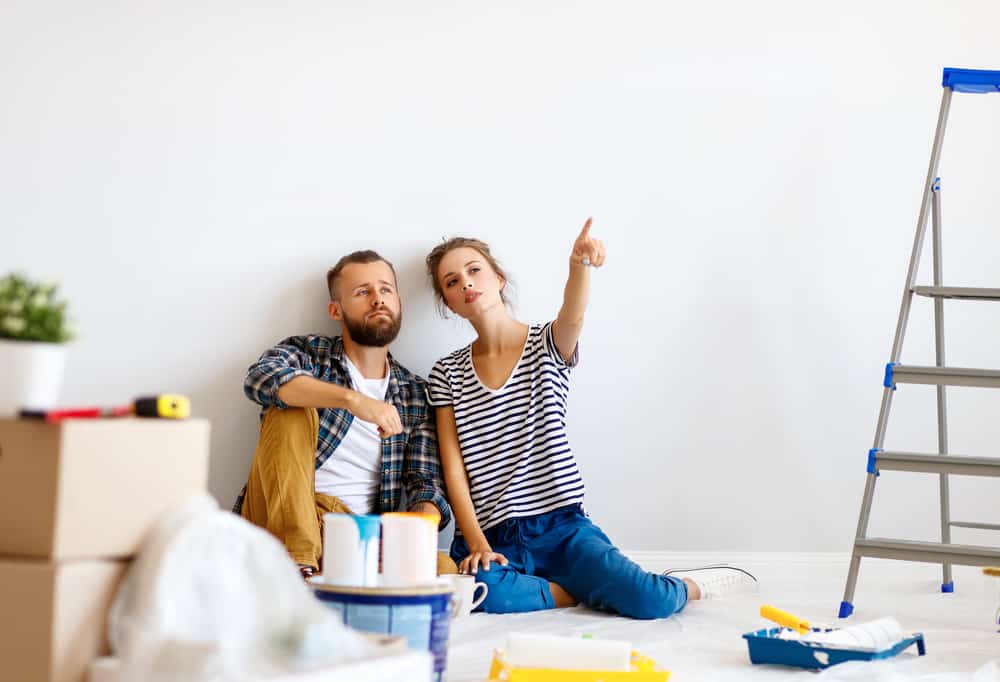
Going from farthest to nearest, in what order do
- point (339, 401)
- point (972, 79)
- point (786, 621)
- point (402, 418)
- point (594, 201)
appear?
1. point (594, 201)
2. point (402, 418)
3. point (972, 79)
4. point (339, 401)
5. point (786, 621)

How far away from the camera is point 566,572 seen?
2066mm

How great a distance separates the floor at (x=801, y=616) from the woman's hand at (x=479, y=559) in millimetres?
113

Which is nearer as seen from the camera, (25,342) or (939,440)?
(25,342)

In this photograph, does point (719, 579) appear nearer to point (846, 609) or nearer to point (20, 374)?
point (846, 609)

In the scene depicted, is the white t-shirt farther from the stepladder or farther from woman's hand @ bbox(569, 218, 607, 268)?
the stepladder

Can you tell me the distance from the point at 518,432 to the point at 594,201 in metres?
0.61

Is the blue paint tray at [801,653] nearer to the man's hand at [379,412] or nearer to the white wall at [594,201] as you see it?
the man's hand at [379,412]

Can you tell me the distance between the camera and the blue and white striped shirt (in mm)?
2176

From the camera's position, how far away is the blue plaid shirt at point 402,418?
2.16 meters

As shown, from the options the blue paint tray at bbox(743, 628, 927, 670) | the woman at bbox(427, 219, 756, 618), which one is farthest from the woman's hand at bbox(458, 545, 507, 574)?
the blue paint tray at bbox(743, 628, 927, 670)

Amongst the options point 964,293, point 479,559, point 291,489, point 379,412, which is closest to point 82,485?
point 379,412

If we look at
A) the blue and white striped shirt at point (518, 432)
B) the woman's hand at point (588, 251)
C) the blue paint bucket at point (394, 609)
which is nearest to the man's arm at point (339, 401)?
the blue and white striped shirt at point (518, 432)

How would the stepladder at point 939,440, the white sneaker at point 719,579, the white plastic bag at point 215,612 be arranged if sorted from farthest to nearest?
the white sneaker at point 719,579, the stepladder at point 939,440, the white plastic bag at point 215,612

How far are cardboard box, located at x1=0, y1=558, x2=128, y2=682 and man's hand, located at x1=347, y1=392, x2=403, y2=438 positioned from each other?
0.87 m
